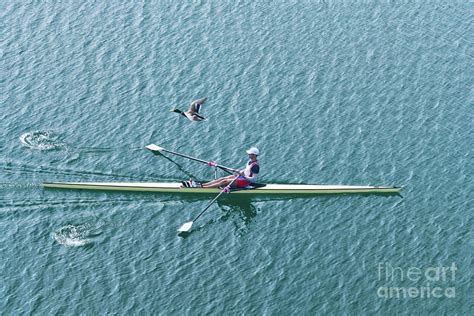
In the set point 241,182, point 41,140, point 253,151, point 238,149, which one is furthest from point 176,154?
point 41,140

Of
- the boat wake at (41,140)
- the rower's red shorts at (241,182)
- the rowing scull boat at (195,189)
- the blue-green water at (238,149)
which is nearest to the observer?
the blue-green water at (238,149)

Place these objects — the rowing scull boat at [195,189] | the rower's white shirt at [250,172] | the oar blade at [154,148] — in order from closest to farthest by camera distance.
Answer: the rowing scull boat at [195,189]
the rower's white shirt at [250,172]
the oar blade at [154,148]

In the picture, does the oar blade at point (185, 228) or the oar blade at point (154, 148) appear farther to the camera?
the oar blade at point (154, 148)

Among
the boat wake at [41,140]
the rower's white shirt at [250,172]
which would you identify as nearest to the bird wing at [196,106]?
the rower's white shirt at [250,172]

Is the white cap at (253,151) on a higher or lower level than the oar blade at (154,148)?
higher

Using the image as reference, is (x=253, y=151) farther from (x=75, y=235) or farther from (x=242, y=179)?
(x=75, y=235)

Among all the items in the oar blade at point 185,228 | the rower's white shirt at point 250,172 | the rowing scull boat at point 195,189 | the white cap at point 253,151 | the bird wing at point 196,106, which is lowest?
the oar blade at point 185,228

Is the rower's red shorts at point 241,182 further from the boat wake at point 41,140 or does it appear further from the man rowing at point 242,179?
the boat wake at point 41,140
